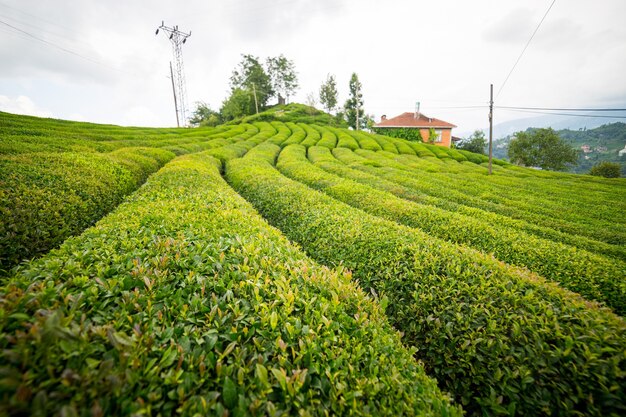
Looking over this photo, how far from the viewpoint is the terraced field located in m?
1.59

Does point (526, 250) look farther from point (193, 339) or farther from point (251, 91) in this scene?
point (251, 91)

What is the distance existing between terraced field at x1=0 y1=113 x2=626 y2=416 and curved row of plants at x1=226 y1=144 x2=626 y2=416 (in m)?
0.02

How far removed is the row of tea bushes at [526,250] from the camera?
5.12 meters

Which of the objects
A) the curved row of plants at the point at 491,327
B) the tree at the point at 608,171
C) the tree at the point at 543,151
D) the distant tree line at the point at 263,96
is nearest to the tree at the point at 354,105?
the distant tree line at the point at 263,96

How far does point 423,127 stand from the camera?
54.2m

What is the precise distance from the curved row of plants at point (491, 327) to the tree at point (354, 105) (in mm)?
59677

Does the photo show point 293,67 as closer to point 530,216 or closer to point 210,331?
point 530,216

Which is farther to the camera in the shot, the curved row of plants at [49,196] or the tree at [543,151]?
the tree at [543,151]

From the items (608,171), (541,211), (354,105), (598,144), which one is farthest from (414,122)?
(598,144)

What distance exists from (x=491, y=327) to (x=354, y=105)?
66.9 meters

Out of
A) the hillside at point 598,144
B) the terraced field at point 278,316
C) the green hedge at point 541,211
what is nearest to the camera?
the terraced field at point 278,316

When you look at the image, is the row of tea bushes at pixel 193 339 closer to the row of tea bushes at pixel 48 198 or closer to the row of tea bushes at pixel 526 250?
the row of tea bushes at pixel 48 198

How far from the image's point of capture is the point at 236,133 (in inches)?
1503

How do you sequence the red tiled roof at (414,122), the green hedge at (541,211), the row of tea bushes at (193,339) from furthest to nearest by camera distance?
Result: the red tiled roof at (414,122) < the green hedge at (541,211) < the row of tea bushes at (193,339)
